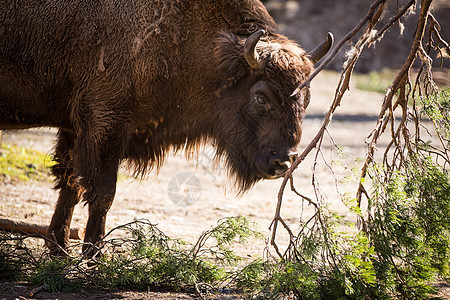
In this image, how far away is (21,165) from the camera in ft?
25.8

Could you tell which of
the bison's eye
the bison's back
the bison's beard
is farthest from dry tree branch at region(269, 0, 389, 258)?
the bison's back

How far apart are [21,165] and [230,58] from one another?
456cm

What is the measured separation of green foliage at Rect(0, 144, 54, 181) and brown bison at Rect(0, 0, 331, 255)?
115 inches

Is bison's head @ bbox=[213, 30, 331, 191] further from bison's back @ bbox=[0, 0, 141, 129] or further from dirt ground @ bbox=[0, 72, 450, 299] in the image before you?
bison's back @ bbox=[0, 0, 141, 129]

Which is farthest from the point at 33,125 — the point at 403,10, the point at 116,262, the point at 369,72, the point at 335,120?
the point at 369,72

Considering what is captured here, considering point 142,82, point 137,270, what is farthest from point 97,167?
point 137,270

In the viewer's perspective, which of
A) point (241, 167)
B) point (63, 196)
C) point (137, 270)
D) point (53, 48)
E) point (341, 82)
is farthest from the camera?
point (63, 196)

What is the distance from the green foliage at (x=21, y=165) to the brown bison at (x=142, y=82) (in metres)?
2.93

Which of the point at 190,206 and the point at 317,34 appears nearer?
the point at 190,206

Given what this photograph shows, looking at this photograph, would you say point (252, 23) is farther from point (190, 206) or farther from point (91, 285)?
point (190, 206)

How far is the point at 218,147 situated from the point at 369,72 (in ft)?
50.1

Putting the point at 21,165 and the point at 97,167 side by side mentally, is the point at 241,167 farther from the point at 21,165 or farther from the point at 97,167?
the point at 21,165

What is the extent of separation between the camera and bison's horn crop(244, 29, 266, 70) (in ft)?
14.0

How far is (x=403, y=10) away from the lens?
3.78 metres
